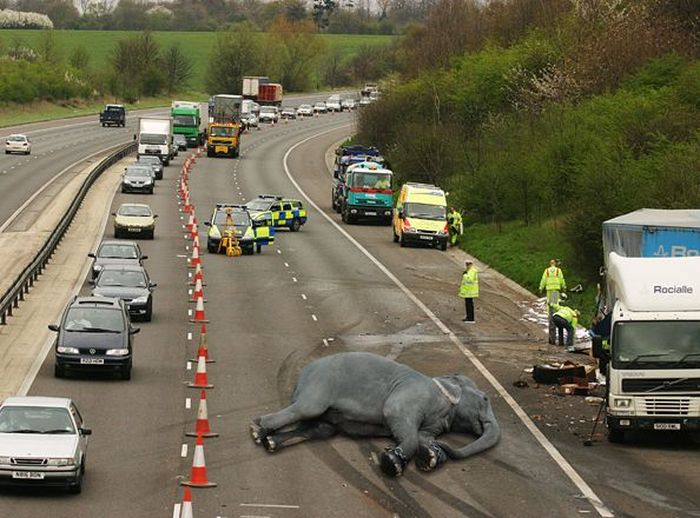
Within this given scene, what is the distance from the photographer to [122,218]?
5869 centimetres

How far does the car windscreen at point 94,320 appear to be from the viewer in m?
31.4

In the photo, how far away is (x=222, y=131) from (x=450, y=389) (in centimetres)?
8029

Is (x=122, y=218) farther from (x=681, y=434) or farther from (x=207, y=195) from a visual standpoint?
(x=681, y=434)

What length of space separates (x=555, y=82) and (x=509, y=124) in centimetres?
422

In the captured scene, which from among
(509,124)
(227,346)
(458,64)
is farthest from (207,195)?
(227,346)

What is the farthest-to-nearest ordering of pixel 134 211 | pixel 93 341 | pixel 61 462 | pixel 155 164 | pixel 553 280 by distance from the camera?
pixel 155 164 → pixel 134 211 → pixel 553 280 → pixel 93 341 → pixel 61 462

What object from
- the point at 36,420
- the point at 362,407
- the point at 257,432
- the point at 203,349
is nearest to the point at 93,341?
the point at 203,349

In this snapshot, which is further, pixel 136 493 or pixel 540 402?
pixel 540 402

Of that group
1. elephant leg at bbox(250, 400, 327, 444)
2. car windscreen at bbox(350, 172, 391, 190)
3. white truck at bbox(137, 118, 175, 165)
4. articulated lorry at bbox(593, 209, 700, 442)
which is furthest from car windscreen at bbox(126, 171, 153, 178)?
elephant leg at bbox(250, 400, 327, 444)

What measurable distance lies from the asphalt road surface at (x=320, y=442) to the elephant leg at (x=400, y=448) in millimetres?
311

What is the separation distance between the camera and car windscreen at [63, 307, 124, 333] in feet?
103

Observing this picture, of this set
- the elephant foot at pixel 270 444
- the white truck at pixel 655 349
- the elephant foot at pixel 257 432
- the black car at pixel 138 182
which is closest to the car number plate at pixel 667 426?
the white truck at pixel 655 349

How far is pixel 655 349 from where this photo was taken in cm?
2625

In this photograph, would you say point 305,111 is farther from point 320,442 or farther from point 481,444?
point 481,444
